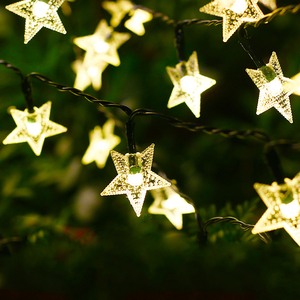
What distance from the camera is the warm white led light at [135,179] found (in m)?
0.51

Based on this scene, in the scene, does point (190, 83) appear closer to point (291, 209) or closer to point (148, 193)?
point (291, 209)

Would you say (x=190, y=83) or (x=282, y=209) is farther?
(x=190, y=83)

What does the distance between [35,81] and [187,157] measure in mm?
705

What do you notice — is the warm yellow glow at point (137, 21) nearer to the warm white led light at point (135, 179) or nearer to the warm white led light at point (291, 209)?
the warm white led light at point (135, 179)

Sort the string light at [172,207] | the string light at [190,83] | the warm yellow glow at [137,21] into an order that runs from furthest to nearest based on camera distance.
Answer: the warm yellow glow at [137,21]
the string light at [172,207]
the string light at [190,83]

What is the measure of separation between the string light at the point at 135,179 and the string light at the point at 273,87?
0.24 meters

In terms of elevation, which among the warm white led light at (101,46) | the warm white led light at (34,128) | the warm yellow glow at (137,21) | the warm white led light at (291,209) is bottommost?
the warm white led light at (291,209)

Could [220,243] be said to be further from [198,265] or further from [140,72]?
[140,72]

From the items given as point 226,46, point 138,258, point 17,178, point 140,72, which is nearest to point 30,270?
point 138,258

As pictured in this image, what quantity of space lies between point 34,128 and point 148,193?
1.49ft

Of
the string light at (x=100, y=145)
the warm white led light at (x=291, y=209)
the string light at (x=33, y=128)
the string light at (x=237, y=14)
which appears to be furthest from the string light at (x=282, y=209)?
the string light at (x=100, y=145)

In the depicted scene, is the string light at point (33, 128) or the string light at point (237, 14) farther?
the string light at point (33, 128)

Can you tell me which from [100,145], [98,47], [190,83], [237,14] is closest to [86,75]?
[98,47]

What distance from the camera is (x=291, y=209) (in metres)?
0.46
